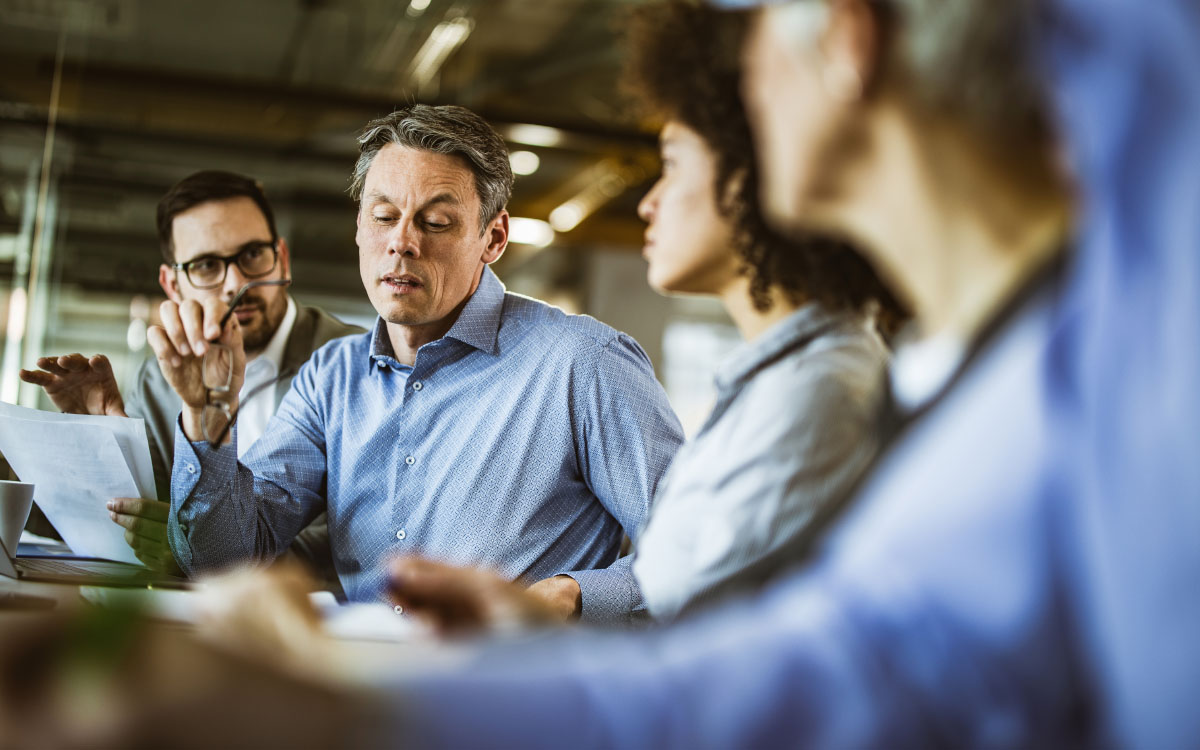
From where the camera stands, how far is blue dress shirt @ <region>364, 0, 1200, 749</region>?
1.67ft

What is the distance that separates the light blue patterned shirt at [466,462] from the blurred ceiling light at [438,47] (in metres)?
4.49

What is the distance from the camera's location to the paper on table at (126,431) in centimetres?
164

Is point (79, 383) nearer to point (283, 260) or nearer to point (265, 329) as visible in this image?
point (265, 329)

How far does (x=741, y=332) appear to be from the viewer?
122 centimetres

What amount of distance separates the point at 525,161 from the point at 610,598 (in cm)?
649

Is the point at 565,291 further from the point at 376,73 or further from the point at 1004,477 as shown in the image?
the point at 1004,477

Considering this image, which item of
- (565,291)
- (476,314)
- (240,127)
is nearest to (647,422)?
(476,314)

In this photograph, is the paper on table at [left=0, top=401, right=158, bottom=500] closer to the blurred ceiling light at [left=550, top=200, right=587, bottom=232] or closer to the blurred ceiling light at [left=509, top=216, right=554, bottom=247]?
the blurred ceiling light at [left=509, top=216, right=554, bottom=247]

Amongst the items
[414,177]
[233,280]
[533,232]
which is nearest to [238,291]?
[233,280]

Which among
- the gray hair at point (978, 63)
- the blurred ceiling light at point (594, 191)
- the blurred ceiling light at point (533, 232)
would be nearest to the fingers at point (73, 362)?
the gray hair at point (978, 63)

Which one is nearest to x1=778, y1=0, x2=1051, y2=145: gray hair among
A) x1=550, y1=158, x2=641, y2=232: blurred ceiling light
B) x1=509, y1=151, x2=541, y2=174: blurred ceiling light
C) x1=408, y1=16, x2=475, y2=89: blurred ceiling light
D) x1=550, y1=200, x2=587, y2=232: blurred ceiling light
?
x1=408, y1=16, x2=475, y2=89: blurred ceiling light

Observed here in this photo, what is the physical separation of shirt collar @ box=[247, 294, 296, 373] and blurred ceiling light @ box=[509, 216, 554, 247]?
21.4ft

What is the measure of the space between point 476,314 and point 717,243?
0.88 metres

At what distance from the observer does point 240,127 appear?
7.45m
